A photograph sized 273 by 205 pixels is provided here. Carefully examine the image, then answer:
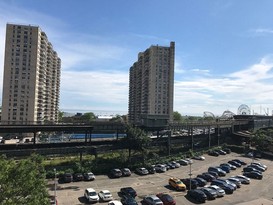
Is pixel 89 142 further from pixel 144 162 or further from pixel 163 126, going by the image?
pixel 163 126

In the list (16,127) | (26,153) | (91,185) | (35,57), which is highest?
(35,57)

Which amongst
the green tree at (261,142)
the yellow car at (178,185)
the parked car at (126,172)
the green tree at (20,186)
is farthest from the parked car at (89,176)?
the green tree at (261,142)

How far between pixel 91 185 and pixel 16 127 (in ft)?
77.9

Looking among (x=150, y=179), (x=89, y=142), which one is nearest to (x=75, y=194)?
(x=150, y=179)

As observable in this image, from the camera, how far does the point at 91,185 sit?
4609 cm

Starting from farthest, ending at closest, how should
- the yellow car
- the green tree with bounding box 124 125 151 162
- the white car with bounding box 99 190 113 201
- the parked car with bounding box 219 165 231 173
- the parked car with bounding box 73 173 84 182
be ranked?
the green tree with bounding box 124 125 151 162 < the parked car with bounding box 219 165 231 173 < the parked car with bounding box 73 173 84 182 < the yellow car < the white car with bounding box 99 190 113 201

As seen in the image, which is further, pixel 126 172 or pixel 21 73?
pixel 21 73

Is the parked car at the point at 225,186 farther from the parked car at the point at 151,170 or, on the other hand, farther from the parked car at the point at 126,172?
the parked car at the point at 126,172

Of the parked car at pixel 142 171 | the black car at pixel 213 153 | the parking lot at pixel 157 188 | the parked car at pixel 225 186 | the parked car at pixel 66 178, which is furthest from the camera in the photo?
the black car at pixel 213 153

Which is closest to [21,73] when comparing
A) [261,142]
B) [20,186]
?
[261,142]

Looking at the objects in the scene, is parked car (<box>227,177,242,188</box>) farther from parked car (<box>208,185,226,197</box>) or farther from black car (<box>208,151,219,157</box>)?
black car (<box>208,151,219,157</box>)

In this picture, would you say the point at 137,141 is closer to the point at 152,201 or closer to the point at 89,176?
the point at 89,176

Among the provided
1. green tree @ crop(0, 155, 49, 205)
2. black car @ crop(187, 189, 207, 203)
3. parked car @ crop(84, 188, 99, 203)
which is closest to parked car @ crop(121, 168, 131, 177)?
parked car @ crop(84, 188, 99, 203)

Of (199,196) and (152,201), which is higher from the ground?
(152,201)
